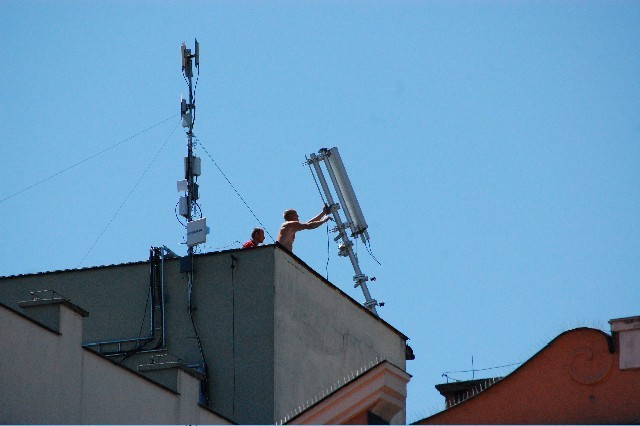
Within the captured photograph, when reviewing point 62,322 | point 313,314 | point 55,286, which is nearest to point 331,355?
point 313,314

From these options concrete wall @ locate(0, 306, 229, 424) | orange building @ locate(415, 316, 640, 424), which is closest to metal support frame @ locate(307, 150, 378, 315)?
concrete wall @ locate(0, 306, 229, 424)

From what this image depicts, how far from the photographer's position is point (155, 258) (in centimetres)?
3731

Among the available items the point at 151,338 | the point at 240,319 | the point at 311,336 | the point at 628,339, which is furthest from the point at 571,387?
the point at 151,338

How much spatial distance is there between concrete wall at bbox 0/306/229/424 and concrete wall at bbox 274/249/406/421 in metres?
4.95

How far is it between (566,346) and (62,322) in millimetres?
7767

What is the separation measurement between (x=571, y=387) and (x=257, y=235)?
1242 cm

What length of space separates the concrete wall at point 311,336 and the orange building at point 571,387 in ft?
26.8

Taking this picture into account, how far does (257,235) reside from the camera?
37.5 m

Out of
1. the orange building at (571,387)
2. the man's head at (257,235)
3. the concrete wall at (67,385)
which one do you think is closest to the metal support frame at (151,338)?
the man's head at (257,235)

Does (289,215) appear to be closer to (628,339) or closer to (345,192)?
(345,192)

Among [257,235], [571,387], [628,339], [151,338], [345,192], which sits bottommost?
[571,387]

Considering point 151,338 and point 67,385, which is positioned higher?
point 151,338

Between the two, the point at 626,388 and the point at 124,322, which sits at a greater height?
the point at 124,322

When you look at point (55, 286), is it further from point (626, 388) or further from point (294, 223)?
point (626, 388)
